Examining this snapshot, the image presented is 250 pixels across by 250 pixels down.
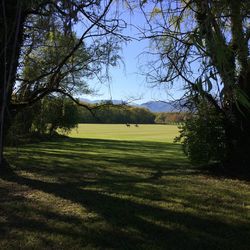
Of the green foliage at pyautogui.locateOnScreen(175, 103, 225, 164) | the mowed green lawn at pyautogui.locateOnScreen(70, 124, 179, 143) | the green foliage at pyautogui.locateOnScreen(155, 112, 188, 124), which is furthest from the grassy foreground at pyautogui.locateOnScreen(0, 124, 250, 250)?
the mowed green lawn at pyautogui.locateOnScreen(70, 124, 179, 143)

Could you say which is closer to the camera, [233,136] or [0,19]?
[0,19]

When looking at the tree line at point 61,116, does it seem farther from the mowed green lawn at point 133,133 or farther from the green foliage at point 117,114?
Result: the mowed green lawn at point 133,133

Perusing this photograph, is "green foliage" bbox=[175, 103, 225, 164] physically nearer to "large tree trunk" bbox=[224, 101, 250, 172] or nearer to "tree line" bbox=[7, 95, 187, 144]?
"large tree trunk" bbox=[224, 101, 250, 172]

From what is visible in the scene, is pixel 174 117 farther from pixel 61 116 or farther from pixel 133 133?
pixel 133 133

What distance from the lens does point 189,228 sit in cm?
651

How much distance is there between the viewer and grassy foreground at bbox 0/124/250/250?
19.1 feet

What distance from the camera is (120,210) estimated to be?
7.45m

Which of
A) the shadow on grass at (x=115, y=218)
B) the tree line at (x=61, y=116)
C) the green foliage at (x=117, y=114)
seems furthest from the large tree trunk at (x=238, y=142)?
the green foliage at (x=117, y=114)

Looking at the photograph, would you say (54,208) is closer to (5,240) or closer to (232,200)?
(5,240)

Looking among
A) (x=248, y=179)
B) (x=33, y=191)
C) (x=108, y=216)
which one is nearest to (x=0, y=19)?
(x=108, y=216)

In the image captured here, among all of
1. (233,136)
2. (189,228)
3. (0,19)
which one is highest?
(0,19)

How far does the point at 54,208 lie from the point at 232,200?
11.8 ft

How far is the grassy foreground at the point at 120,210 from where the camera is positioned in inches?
229

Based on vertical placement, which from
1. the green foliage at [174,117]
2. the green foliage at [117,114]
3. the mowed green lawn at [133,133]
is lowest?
the mowed green lawn at [133,133]
